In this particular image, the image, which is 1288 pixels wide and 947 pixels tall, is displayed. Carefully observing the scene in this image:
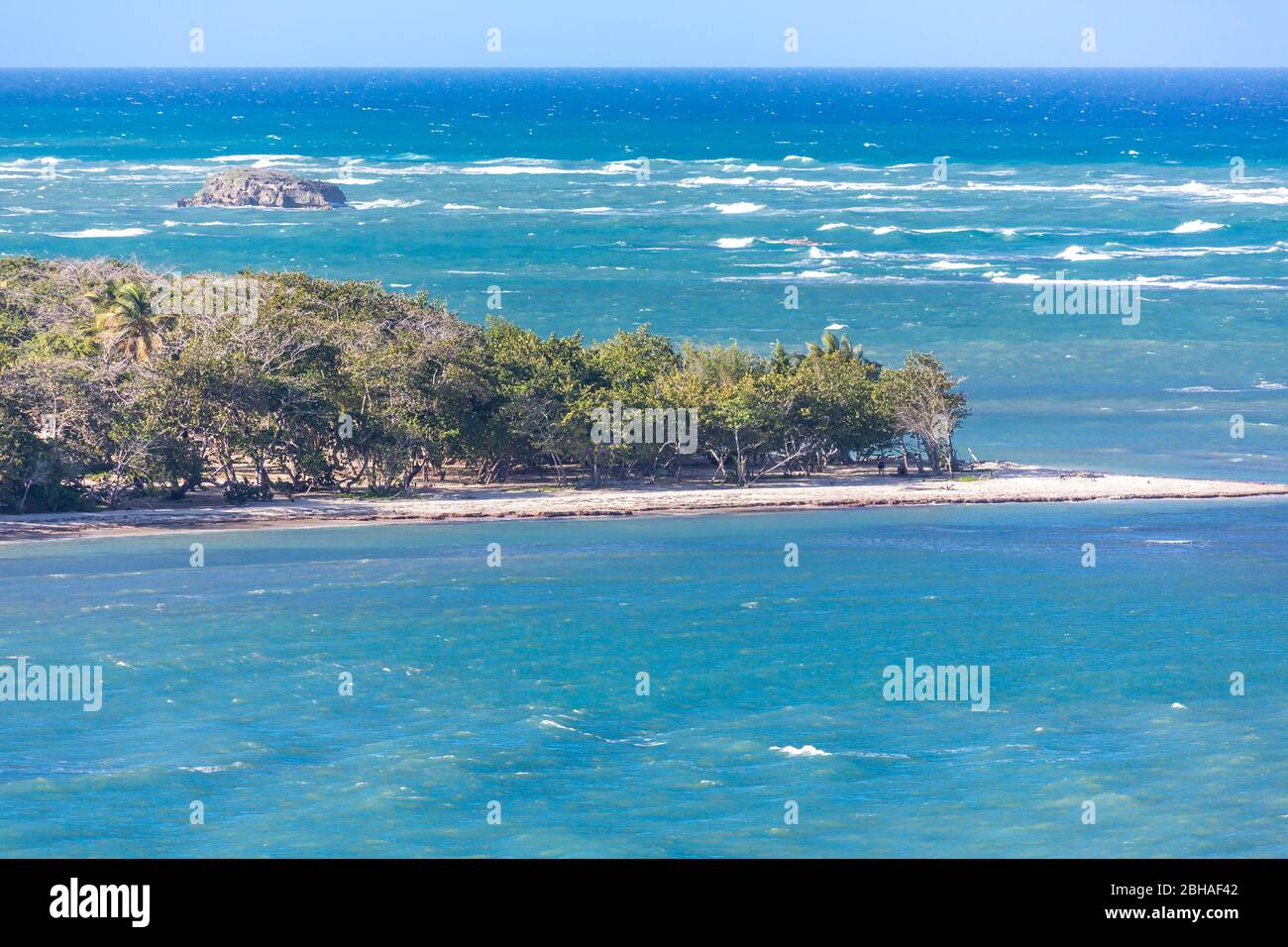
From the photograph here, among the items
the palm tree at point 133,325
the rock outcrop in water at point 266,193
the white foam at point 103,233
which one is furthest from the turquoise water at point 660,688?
the rock outcrop in water at point 266,193

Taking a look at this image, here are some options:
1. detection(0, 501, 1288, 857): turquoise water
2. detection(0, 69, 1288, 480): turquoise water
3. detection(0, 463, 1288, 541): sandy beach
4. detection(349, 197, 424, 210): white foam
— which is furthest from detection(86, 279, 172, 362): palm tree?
detection(349, 197, 424, 210): white foam

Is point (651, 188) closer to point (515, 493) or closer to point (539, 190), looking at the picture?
point (539, 190)

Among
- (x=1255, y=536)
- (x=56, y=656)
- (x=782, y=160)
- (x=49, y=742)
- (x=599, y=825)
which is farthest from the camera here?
(x=782, y=160)

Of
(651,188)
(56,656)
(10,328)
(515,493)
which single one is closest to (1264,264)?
(651,188)

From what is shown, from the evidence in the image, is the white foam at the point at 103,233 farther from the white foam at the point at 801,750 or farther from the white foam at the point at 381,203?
the white foam at the point at 801,750

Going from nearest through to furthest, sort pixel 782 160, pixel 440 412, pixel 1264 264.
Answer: pixel 440 412
pixel 1264 264
pixel 782 160

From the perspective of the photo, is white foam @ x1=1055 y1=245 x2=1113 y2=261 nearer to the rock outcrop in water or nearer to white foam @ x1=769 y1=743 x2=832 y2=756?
the rock outcrop in water
